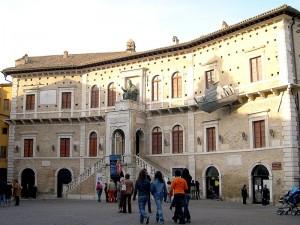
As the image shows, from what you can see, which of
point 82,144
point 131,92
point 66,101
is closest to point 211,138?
point 131,92

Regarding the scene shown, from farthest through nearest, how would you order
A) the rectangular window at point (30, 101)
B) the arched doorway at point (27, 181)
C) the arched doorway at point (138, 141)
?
1. the rectangular window at point (30, 101)
2. the arched doorway at point (27, 181)
3. the arched doorway at point (138, 141)

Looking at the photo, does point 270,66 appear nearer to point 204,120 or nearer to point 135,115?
point 204,120

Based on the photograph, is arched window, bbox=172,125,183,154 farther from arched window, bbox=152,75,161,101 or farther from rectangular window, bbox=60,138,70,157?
rectangular window, bbox=60,138,70,157

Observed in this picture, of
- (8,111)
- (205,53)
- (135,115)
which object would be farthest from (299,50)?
(8,111)

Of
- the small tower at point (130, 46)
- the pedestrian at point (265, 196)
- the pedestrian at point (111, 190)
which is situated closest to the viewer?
the pedestrian at point (265, 196)

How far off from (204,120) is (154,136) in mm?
4832

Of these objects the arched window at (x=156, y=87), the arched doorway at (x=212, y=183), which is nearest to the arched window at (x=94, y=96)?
the arched window at (x=156, y=87)

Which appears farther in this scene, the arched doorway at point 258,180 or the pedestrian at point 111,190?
the arched doorway at point 258,180

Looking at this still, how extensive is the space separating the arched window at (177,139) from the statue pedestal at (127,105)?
346 centimetres

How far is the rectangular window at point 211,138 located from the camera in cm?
2898

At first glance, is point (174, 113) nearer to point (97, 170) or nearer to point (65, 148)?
point (97, 170)

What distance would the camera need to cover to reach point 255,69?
26.8m

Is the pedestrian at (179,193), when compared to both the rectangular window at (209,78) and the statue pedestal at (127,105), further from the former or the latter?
the statue pedestal at (127,105)

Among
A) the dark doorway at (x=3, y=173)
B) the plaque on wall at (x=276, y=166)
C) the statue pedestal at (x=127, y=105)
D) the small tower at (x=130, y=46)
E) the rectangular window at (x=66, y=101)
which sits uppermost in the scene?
the small tower at (x=130, y=46)
